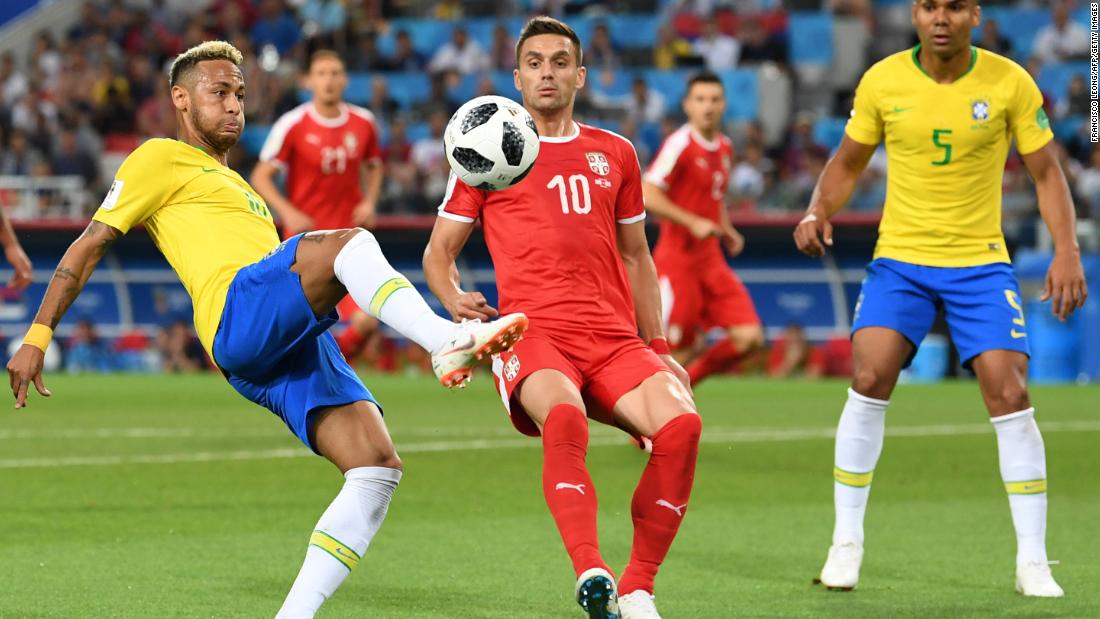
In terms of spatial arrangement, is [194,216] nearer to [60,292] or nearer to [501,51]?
[60,292]

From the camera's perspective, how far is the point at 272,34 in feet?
91.0

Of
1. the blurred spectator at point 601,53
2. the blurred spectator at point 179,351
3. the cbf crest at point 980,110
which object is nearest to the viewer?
the cbf crest at point 980,110

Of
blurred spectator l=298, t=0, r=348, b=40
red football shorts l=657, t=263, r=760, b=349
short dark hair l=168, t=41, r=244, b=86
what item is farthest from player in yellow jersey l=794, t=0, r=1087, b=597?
blurred spectator l=298, t=0, r=348, b=40

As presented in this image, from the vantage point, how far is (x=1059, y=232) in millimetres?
6594

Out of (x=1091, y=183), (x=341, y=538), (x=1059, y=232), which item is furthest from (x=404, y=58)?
(x=341, y=538)

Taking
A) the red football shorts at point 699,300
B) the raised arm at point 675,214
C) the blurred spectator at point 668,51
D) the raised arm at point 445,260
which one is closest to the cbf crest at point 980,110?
the raised arm at point 445,260

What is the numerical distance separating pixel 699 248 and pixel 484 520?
4504 mm

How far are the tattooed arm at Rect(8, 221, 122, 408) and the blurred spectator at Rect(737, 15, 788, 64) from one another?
19862mm

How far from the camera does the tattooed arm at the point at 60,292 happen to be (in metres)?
5.09

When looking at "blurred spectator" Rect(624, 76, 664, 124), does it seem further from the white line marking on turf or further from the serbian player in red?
the white line marking on turf

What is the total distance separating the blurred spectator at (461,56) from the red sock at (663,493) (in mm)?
20277

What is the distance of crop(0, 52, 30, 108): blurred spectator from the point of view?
2733 centimetres

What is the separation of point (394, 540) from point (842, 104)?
17644 mm

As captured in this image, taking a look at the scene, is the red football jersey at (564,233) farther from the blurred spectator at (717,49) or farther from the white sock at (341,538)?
the blurred spectator at (717,49)
